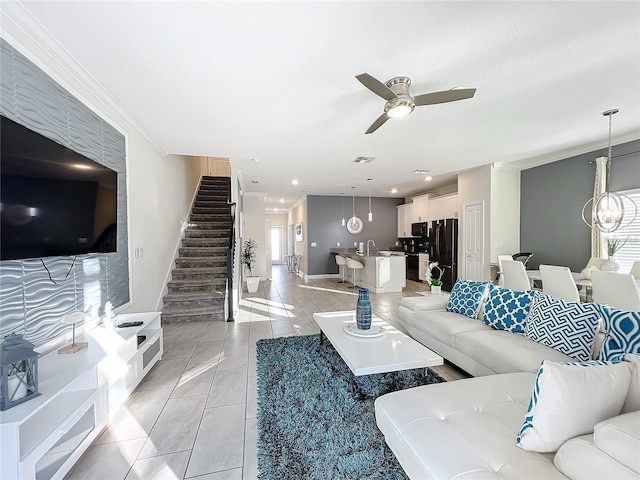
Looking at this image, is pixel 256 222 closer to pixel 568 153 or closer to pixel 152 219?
pixel 152 219

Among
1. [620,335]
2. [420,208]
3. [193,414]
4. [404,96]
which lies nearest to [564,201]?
[420,208]

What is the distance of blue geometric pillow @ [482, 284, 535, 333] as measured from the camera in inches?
95.9

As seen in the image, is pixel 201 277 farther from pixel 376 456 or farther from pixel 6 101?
Result: pixel 376 456

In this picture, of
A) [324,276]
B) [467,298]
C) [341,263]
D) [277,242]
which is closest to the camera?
[467,298]

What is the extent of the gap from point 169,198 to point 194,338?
2529mm

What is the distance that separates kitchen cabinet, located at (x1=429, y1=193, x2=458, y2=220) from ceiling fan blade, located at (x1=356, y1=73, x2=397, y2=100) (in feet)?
17.8

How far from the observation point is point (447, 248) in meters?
6.52

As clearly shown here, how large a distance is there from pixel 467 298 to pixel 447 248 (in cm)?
386

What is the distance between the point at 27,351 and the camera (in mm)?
1347

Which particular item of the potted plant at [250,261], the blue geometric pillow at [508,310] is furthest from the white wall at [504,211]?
the potted plant at [250,261]

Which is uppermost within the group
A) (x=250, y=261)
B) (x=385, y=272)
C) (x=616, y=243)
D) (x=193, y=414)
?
(x=616, y=243)

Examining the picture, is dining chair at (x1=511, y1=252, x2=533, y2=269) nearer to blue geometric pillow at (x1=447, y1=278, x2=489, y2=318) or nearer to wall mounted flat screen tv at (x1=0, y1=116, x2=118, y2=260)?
blue geometric pillow at (x1=447, y1=278, x2=489, y2=318)

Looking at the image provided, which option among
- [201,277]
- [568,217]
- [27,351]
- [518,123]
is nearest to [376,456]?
[27,351]

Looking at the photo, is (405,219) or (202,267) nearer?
(202,267)
